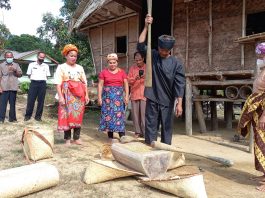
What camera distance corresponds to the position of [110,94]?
6.12 metres

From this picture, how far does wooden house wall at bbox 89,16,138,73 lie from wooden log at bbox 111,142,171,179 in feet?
20.6

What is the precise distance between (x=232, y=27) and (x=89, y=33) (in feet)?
19.1

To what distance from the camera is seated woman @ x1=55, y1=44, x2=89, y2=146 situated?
5676 mm

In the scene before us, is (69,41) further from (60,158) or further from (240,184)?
(240,184)

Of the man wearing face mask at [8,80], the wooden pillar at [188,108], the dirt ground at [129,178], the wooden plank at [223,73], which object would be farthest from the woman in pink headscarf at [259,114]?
the man wearing face mask at [8,80]

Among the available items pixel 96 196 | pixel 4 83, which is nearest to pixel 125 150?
pixel 96 196

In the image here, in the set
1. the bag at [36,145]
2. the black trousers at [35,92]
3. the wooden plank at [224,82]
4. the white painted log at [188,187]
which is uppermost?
the wooden plank at [224,82]

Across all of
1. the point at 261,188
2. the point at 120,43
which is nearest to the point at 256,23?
the point at 120,43

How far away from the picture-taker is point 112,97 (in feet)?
20.1

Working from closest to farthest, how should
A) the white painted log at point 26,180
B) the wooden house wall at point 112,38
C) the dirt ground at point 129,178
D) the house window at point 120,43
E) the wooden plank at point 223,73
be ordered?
the white painted log at point 26,180
the dirt ground at point 129,178
the wooden plank at point 223,73
the wooden house wall at point 112,38
the house window at point 120,43

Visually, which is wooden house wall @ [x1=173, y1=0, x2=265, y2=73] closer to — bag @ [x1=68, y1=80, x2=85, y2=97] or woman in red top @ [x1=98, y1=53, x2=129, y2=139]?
woman in red top @ [x1=98, y1=53, x2=129, y2=139]

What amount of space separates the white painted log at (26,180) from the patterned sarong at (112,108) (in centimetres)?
248

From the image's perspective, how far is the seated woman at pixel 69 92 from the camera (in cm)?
568

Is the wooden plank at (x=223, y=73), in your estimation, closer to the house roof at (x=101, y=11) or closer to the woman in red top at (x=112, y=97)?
the woman in red top at (x=112, y=97)
